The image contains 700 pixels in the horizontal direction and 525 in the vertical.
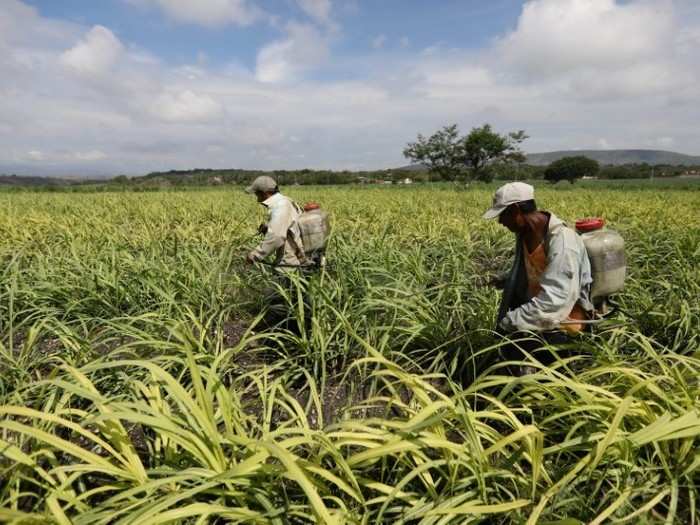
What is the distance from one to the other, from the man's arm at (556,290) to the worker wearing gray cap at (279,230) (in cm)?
181

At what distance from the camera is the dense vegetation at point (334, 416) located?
1093 millimetres

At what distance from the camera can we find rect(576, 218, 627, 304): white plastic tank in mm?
1846

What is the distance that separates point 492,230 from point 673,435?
4858 millimetres

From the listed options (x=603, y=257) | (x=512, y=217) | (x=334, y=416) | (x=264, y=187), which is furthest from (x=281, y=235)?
(x=603, y=257)

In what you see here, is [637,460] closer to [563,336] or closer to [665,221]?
[563,336]

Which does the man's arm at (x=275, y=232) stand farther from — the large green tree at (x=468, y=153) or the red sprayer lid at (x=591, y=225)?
the large green tree at (x=468, y=153)

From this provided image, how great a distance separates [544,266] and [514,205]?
355 millimetres

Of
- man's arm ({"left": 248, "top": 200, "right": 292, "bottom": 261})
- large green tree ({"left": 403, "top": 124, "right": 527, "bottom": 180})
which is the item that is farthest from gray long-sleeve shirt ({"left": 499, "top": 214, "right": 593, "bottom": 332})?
large green tree ({"left": 403, "top": 124, "right": 527, "bottom": 180})

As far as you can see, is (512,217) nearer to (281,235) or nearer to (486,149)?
(281,235)

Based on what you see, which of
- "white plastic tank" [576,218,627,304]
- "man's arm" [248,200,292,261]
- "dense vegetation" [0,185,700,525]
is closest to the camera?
"dense vegetation" [0,185,700,525]

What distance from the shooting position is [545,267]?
185cm

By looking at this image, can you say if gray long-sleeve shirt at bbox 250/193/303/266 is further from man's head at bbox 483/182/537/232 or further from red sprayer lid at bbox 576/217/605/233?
red sprayer lid at bbox 576/217/605/233

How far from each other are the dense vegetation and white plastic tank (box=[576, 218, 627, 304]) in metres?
0.20

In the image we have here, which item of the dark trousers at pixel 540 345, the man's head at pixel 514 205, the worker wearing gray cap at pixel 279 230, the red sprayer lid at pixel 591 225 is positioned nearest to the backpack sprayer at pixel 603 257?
the red sprayer lid at pixel 591 225
